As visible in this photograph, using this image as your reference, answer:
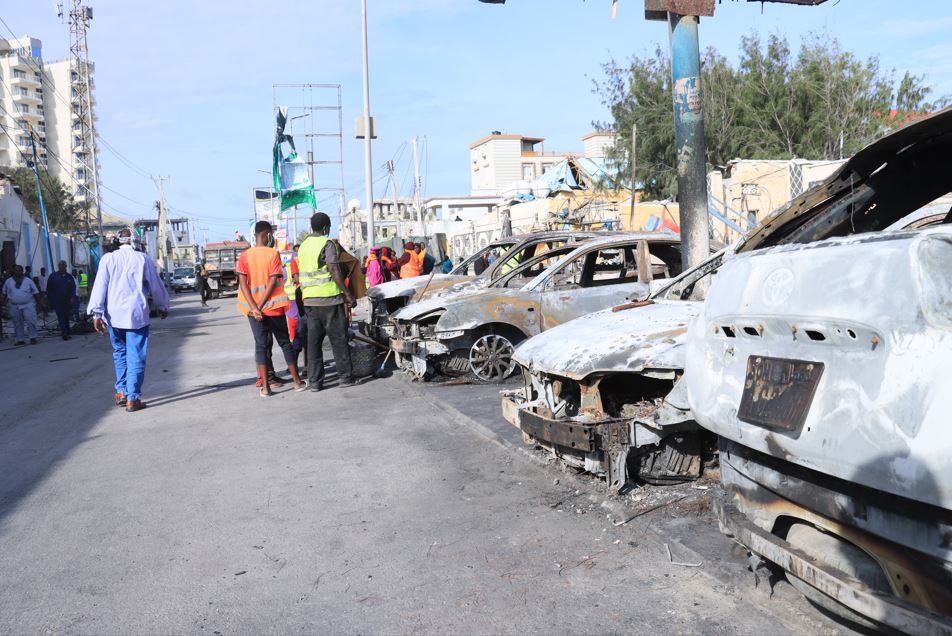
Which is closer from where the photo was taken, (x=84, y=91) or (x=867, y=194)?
(x=867, y=194)

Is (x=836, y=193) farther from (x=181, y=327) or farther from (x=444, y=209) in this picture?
(x=444, y=209)

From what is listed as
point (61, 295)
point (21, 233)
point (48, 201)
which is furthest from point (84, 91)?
point (61, 295)

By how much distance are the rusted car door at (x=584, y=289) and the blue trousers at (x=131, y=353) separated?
4.38 metres

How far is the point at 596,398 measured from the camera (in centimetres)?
471

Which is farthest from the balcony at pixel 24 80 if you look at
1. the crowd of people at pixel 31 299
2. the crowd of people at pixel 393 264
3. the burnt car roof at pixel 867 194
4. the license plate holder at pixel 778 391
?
the license plate holder at pixel 778 391

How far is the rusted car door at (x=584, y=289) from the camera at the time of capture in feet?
28.2

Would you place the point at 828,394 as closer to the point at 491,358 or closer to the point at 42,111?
the point at 491,358

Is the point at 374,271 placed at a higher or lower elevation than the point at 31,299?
higher

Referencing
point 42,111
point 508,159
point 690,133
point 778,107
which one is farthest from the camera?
point 42,111

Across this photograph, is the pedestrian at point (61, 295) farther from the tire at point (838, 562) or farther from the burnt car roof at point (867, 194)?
the tire at point (838, 562)

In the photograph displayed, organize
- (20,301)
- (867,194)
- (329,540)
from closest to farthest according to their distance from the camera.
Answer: (867,194), (329,540), (20,301)

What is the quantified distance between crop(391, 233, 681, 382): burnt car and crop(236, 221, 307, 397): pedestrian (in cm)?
139

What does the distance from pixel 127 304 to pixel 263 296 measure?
4.62ft

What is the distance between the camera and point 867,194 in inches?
135
